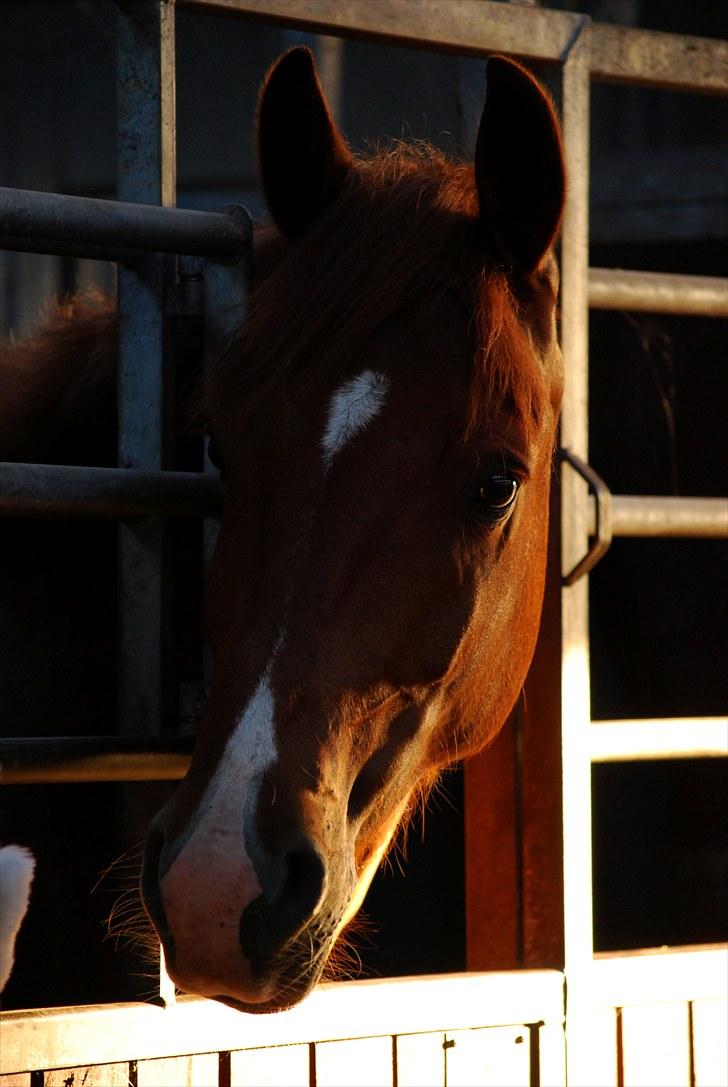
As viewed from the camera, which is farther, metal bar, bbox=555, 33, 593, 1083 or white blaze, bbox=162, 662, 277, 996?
metal bar, bbox=555, 33, 593, 1083

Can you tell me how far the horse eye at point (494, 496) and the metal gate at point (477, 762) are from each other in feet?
1.53

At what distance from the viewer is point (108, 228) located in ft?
6.00

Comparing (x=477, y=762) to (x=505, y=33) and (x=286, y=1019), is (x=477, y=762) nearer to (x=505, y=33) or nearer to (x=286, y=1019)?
(x=286, y=1019)

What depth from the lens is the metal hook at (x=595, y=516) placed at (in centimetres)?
218

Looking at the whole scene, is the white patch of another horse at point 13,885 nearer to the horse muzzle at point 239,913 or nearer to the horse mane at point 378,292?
the horse muzzle at point 239,913

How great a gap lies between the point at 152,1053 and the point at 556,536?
1.11 metres

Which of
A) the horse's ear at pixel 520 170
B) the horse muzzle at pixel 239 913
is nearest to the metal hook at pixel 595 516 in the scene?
the horse's ear at pixel 520 170

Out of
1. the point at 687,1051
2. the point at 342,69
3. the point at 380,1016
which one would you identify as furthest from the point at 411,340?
the point at 342,69

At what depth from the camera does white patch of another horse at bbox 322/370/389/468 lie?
1610 mm

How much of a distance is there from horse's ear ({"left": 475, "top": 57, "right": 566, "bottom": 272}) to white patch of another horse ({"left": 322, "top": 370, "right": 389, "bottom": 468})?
0.38m

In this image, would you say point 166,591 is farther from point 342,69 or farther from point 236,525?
point 342,69

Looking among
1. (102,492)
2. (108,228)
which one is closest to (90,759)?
(102,492)

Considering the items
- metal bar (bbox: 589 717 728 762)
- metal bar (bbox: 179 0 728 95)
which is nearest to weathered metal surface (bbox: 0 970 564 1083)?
metal bar (bbox: 589 717 728 762)

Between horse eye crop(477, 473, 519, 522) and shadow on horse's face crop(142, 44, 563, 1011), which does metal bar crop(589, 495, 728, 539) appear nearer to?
shadow on horse's face crop(142, 44, 563, 1011)
